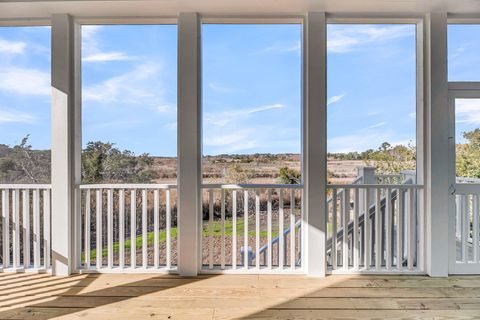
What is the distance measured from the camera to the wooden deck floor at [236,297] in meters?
2.05

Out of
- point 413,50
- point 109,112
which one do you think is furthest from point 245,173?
point 413,50

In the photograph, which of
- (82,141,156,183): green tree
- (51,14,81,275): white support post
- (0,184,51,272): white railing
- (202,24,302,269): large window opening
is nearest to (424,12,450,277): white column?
(202,24,302,269): large window opening

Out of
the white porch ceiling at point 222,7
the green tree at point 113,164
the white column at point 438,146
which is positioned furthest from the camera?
the green tree at point 113,164

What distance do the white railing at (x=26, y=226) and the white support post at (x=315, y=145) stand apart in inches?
95.6

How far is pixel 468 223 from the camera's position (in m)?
2.72

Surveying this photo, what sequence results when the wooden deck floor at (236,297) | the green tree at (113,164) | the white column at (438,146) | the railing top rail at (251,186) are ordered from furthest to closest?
the green tree at (113,164)
the railing top rail at (251,186)
the white column at (438,146)
the wooden deck floor at (236,297)

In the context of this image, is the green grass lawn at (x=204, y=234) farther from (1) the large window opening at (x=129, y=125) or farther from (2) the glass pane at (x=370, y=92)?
(2) the glass pane at (x=370, y=92)

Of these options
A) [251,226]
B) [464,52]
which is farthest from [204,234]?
[464,52]

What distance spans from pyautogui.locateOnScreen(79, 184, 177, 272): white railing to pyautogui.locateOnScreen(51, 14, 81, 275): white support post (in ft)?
0.43

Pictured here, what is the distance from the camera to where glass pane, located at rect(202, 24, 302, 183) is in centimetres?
284

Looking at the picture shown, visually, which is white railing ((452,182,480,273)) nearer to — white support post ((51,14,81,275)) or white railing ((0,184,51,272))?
white support post ((51,14,81,275))

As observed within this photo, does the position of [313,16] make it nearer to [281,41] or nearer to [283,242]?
[281,41]

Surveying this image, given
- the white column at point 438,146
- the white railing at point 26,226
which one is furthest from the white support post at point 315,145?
the white railing at point 26,226

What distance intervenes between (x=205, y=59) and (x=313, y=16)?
1052 millimetres
